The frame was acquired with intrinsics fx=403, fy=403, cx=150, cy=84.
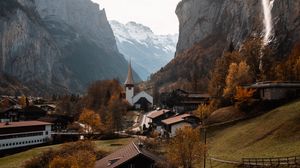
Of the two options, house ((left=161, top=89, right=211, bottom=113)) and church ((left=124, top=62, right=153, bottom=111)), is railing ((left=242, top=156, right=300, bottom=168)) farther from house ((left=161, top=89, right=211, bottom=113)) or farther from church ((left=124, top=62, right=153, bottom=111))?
church ((left=124, top=62, right=153, bottom=111))

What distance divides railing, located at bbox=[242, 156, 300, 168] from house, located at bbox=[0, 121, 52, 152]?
222 ft

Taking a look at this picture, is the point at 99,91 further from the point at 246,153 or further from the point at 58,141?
the point at 246,153

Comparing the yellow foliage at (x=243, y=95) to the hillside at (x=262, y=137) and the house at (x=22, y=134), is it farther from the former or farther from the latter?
the house at (x=22, y=134)

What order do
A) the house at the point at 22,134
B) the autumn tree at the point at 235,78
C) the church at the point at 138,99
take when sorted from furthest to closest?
A: the church at the point at 138,99 < the house at the point at 22,134 < the autumn tree at the point at 235,78

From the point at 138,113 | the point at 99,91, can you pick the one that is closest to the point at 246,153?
the point at 138,113

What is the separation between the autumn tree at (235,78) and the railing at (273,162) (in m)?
40.7

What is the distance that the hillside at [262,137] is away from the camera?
2222 inches

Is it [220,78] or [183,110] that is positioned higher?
[220,78]

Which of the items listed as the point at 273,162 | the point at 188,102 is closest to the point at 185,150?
the point at 273,162

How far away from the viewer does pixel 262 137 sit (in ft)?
207

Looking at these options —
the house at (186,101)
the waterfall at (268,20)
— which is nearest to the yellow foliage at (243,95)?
the house at (186,101)

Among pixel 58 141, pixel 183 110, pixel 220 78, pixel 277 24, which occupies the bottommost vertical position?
pixel 58 141

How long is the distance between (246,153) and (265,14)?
391ft

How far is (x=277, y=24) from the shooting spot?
148m
